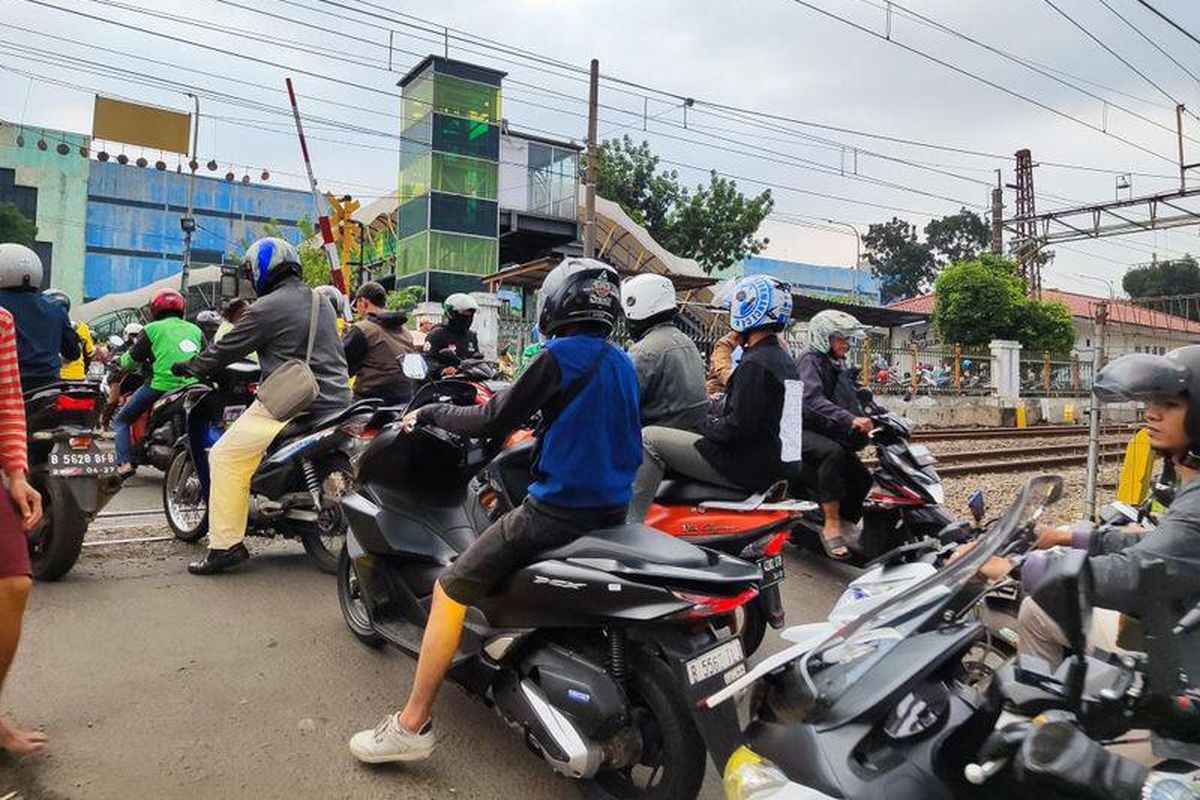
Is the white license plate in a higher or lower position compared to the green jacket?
lower

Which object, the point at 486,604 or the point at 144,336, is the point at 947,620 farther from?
the point at 144,336

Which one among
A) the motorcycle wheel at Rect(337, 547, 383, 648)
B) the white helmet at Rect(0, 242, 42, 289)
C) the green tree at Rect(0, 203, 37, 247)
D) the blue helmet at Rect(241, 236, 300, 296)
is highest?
the green tree at Rect(0, 203, 37, 247)

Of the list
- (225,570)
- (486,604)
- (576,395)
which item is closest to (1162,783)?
(576,395)

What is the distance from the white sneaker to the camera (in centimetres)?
295

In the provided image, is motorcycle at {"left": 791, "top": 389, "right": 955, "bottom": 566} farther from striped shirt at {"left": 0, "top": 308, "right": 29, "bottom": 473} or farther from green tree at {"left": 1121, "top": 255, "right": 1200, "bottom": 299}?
green tree at {"left": 1121, "top": 255, "right": 1200, "bottom": 299}

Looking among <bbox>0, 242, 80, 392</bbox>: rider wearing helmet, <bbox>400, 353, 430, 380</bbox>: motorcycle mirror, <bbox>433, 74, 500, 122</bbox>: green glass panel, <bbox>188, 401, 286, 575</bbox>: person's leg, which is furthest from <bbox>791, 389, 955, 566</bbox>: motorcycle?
<bbox>433, 74, 500, 122</bbox>: green glass panel

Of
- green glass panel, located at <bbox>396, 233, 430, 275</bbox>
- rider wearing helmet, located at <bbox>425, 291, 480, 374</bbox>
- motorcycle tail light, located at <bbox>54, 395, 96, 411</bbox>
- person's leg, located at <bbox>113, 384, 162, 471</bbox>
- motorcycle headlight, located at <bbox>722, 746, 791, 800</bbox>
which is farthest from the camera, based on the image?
green glass panel, located at <bbox>396, 233, 430, 275</bbox>

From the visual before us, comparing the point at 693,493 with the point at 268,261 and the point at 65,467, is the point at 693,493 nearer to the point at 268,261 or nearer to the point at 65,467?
the point at 268,261

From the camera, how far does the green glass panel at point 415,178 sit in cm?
2656

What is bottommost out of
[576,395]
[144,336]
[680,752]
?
[680,752]

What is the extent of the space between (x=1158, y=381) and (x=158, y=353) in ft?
22.6

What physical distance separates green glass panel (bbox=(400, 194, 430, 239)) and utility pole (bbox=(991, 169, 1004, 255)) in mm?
19142

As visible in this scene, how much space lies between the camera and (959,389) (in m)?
22.4

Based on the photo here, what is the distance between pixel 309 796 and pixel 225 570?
2.66m
